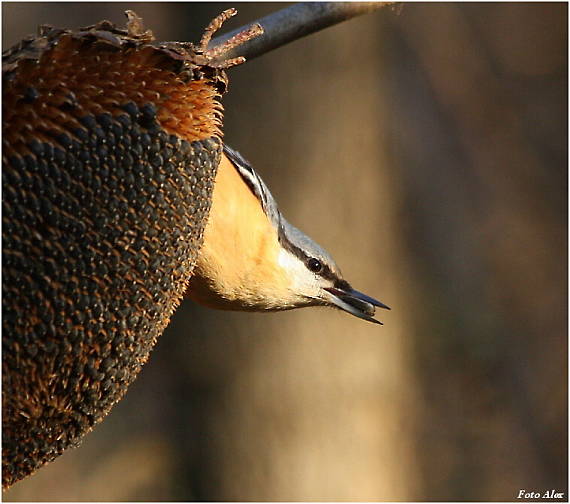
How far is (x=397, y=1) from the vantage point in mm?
2199

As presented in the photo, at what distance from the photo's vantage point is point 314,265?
6.90ft

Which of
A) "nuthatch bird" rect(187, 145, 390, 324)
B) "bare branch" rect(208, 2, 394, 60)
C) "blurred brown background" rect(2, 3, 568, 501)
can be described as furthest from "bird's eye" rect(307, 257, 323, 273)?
"blurred brown background" rect(2, 3, 568, 501)

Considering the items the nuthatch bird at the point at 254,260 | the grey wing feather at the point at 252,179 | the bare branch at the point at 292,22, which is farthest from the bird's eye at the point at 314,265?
the bare branch at the point at 292,22

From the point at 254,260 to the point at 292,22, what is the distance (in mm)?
500

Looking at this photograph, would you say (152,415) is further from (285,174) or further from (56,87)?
(56,87)

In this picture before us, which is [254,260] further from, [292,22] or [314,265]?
[292,22]

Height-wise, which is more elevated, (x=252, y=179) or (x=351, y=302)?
(x=252, y=179)

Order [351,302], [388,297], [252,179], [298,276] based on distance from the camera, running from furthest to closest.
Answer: [388,297] → [351,302] → [298,276] → [252,179]

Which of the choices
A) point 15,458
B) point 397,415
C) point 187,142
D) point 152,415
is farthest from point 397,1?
point 152,415

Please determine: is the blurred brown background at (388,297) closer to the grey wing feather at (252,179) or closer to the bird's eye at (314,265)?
the bird's eye at (314,265)

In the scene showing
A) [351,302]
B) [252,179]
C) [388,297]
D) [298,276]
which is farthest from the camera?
[388,297]

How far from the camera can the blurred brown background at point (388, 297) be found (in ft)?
14.6

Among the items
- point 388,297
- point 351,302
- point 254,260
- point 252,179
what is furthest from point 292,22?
point 388,297

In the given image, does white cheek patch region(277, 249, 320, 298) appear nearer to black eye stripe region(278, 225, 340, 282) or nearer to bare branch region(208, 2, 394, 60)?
black eye stripe region(278, 225, 340, 282)
